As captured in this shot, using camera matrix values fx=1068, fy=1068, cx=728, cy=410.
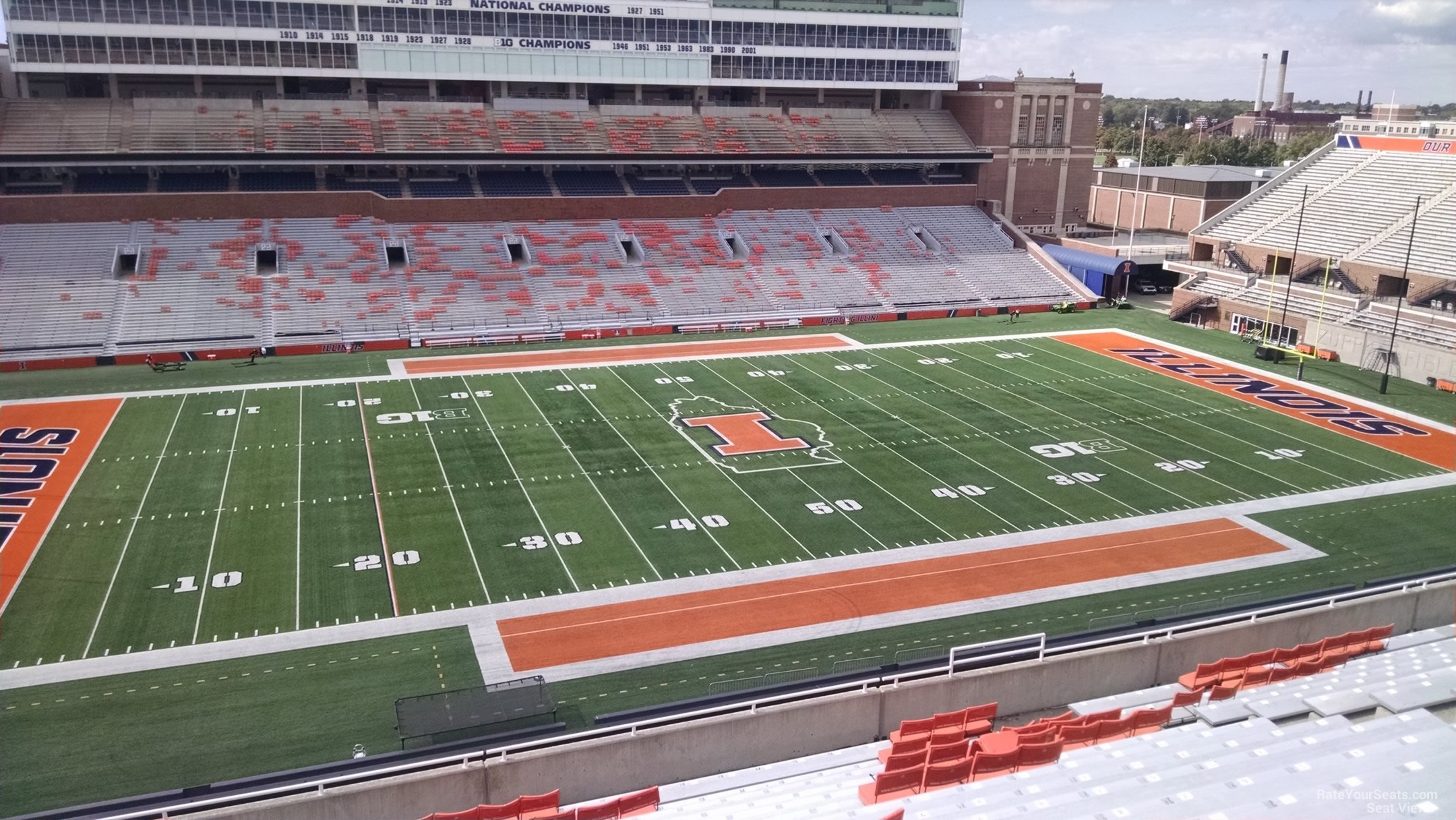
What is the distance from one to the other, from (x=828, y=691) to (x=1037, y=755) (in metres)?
3.26

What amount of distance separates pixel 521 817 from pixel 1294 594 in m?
13.8

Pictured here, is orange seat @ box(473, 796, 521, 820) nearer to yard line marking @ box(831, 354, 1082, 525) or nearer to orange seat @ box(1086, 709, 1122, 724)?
orange seat @ box(1086, 709, 1122, 724)

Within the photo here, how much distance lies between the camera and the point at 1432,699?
11.8m

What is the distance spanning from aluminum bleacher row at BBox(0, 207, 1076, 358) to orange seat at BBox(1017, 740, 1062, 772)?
29.8m

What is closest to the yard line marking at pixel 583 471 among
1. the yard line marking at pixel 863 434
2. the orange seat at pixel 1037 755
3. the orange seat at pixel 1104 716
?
the yard line marking at pixel 863 434

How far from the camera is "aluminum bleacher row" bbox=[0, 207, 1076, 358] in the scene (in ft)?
117

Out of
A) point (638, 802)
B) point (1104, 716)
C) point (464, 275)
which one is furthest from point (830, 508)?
point (464, 275)

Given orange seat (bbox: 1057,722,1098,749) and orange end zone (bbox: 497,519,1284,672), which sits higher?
orange seat (bbox: 1057,722,1098,749)

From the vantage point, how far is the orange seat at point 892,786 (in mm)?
10555

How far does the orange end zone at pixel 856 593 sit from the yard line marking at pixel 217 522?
193 inches

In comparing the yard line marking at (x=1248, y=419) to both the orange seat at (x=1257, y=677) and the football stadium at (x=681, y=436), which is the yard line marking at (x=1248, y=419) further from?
the orange seat at (x=1257, y=677)

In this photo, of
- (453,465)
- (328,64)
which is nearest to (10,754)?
(453,465)

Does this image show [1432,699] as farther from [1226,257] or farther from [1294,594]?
[1226,257]

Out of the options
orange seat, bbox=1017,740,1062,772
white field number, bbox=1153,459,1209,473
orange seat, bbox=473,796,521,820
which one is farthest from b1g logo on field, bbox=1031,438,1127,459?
orange seat, bbox=473,796,521,820
